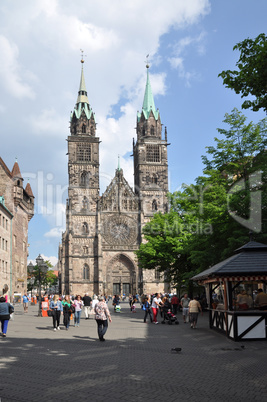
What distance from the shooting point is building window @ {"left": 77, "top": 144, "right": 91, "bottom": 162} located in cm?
7775

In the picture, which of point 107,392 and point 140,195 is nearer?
point 107,392

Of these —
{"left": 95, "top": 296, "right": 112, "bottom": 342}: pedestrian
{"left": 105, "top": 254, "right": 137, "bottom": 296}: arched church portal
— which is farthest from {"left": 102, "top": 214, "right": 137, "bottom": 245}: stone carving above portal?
{"left": 95, "top": 296, "right": 112, "bottom": 342}: pedestrian

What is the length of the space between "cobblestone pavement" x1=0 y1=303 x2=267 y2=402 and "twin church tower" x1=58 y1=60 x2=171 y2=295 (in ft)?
182

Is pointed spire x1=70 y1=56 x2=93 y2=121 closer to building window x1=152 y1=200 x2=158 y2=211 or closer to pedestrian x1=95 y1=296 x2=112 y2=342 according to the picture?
building window x1=152 y1=200 x2=158 y2=211

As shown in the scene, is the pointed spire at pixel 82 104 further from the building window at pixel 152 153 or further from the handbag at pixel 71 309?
the handbag at pixel 71 309

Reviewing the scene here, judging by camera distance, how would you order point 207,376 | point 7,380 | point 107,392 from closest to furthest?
point 107,392, point 7,380, point 207,376

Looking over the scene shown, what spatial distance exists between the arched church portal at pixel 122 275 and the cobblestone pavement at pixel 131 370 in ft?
192

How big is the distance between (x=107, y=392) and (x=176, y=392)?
1.19 meters

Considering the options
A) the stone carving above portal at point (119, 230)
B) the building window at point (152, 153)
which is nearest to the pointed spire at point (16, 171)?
the stone carving above portal at point (119, 230)

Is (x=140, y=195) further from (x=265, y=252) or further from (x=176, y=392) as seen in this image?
(x=176, y=392)

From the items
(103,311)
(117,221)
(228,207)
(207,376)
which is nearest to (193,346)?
(103,311)

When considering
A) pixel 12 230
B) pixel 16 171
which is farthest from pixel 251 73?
pixel 16 171

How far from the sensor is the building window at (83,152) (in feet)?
255

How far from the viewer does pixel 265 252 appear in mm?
16141
